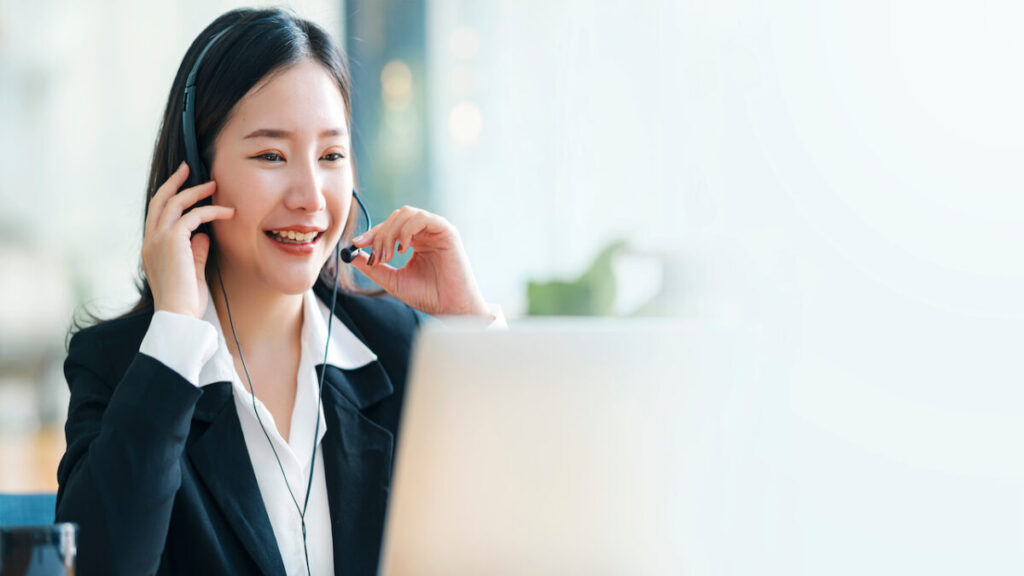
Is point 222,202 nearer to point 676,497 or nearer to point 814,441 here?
point 676,497

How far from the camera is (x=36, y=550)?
707mm

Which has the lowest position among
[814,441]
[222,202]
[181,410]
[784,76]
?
[814,441]

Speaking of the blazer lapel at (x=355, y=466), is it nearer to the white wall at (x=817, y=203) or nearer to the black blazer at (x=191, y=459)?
the black blazer at (x=191, y=459)

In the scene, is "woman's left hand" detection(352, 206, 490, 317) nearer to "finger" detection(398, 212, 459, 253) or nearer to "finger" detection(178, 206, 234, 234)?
"finger" detection(398, 212, 459, 253)

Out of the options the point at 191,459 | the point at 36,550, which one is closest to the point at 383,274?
the point at 191,459

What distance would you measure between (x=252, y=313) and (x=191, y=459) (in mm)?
Result: 240

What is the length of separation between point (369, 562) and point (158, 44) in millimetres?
3221

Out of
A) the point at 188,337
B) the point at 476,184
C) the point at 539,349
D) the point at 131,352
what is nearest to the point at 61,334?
the point at 476,184

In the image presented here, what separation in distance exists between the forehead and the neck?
229 mm

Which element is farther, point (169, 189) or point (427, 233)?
point (427, 233)

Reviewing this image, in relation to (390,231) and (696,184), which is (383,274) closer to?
(390,231)

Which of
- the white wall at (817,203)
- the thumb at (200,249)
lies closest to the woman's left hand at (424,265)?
the thumb at (200,249)

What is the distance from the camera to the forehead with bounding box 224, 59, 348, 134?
1235 mm

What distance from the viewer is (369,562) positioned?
1.20 meters
